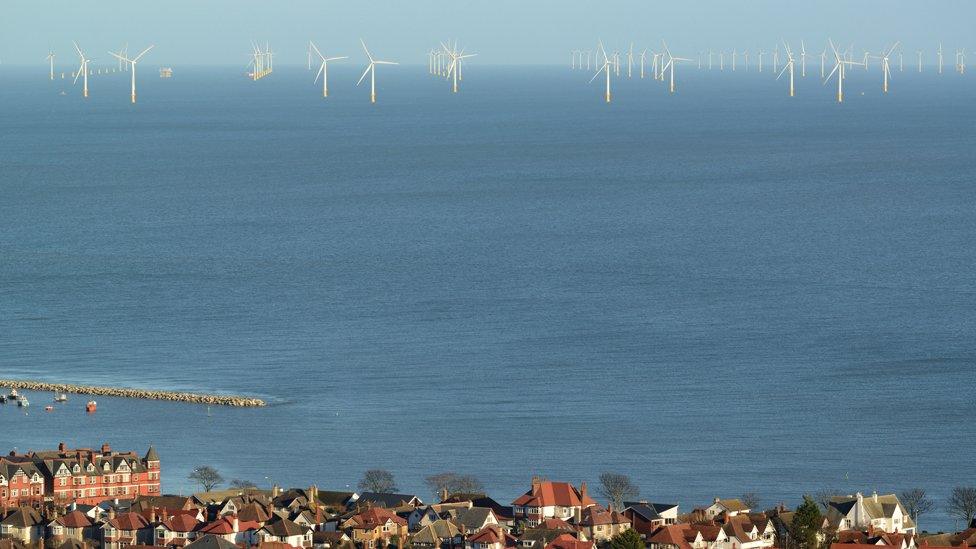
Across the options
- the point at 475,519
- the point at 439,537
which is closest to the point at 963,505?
the point at 475,519

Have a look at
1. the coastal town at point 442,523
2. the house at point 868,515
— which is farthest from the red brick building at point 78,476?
the house at point 868,515

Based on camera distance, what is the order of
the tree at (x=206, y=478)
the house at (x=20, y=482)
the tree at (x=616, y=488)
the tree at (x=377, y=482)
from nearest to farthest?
the house at (x=20, y=482), the tree at (x=616, y=488), the tree at (x=377, y=482), the tree at (x=206, y=478)

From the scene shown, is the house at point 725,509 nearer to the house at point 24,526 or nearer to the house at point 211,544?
the house at point 211,544

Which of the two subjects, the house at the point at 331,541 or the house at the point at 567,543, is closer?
the house at the point at 567,543

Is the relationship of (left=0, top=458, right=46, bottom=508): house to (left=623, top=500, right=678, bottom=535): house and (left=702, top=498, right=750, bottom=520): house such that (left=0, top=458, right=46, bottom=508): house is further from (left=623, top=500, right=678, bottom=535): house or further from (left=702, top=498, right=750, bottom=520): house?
(left=702, top=498, right=750, bottom=520): house

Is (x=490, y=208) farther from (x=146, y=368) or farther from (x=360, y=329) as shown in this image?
(x=146, y=368)

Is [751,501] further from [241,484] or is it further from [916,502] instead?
[241,484]

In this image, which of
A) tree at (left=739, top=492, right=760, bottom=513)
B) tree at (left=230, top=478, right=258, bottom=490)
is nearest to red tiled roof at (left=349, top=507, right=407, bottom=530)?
tree at (left=230, top=478, right=258, bottom=490)
